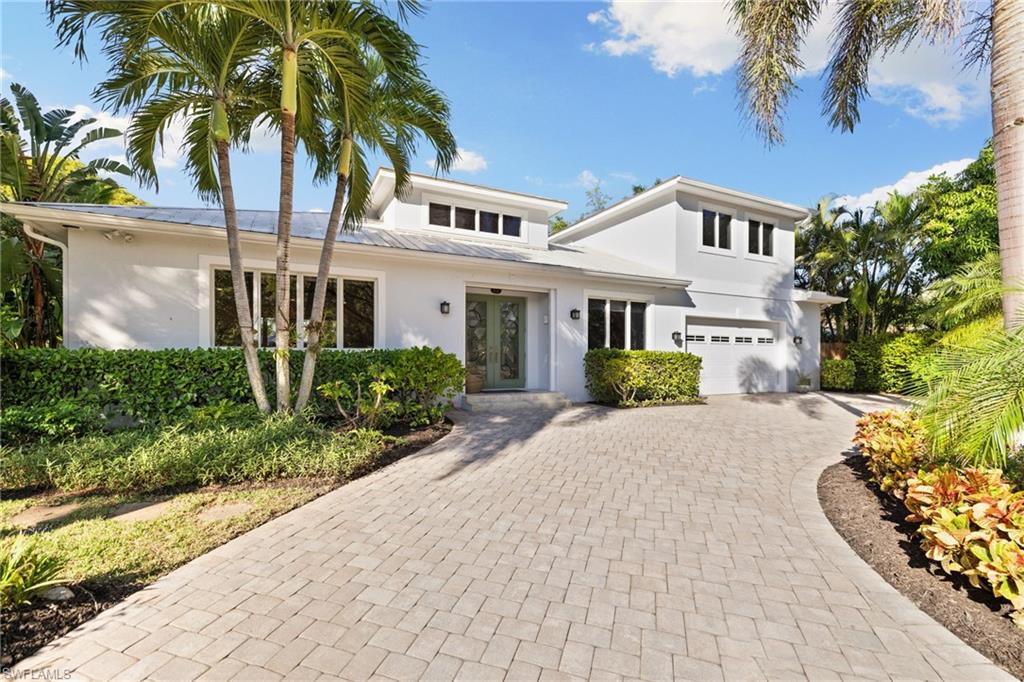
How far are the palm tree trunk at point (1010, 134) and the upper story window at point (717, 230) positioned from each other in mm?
8874

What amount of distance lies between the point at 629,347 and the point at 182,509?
11.1m

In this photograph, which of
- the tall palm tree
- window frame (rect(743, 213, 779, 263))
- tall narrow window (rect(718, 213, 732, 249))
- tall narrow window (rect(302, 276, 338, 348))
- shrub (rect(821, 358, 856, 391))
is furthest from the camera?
shrub (rect(821, 358, 856, 391))

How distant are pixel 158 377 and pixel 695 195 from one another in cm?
1412

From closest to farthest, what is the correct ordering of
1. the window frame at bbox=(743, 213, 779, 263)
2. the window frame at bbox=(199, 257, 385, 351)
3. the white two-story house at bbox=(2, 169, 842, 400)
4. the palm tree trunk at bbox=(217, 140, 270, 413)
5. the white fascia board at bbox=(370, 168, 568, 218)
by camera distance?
the palm tree trunk at bbox=(217, 140, 270, 413), the white two-story house at bbox=(2, 169, 842, 400), the window frame at bbox=(199, 257, 385, 351), the white fascia board at bbox=(370, 168, 568, 218), the window frame at bbox=(743, 213, 779, 263)

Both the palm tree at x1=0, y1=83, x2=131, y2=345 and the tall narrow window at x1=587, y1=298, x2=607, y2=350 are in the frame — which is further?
the tall narrow window at x1=587, y1=298, x2=607, y2=350

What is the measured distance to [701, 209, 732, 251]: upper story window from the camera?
46.5ft

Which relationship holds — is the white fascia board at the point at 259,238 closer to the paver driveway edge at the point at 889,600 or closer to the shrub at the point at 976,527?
the paver driveway edge at the point at 889,600

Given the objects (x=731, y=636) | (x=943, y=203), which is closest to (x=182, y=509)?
(x=731, y=636)

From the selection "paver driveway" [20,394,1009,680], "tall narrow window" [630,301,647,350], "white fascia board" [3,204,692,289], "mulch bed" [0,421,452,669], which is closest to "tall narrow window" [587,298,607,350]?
"white fascia board" [3,204,692,289]

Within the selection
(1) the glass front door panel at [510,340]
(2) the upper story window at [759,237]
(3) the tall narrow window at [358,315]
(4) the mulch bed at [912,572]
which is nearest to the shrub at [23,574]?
(4) the mulch bed at [912,572]

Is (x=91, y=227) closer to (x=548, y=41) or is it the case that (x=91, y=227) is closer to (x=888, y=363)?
(x=548, y=41)

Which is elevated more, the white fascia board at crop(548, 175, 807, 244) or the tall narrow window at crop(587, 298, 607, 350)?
the white fascia board at crop(548, 175, 807, 244)

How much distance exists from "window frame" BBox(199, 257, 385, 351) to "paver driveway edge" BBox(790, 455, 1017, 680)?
26.6 ft

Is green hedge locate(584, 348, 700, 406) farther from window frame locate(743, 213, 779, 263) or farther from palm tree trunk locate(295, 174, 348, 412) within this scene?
palm tree trunk locate(295, 174, 348, 412)
